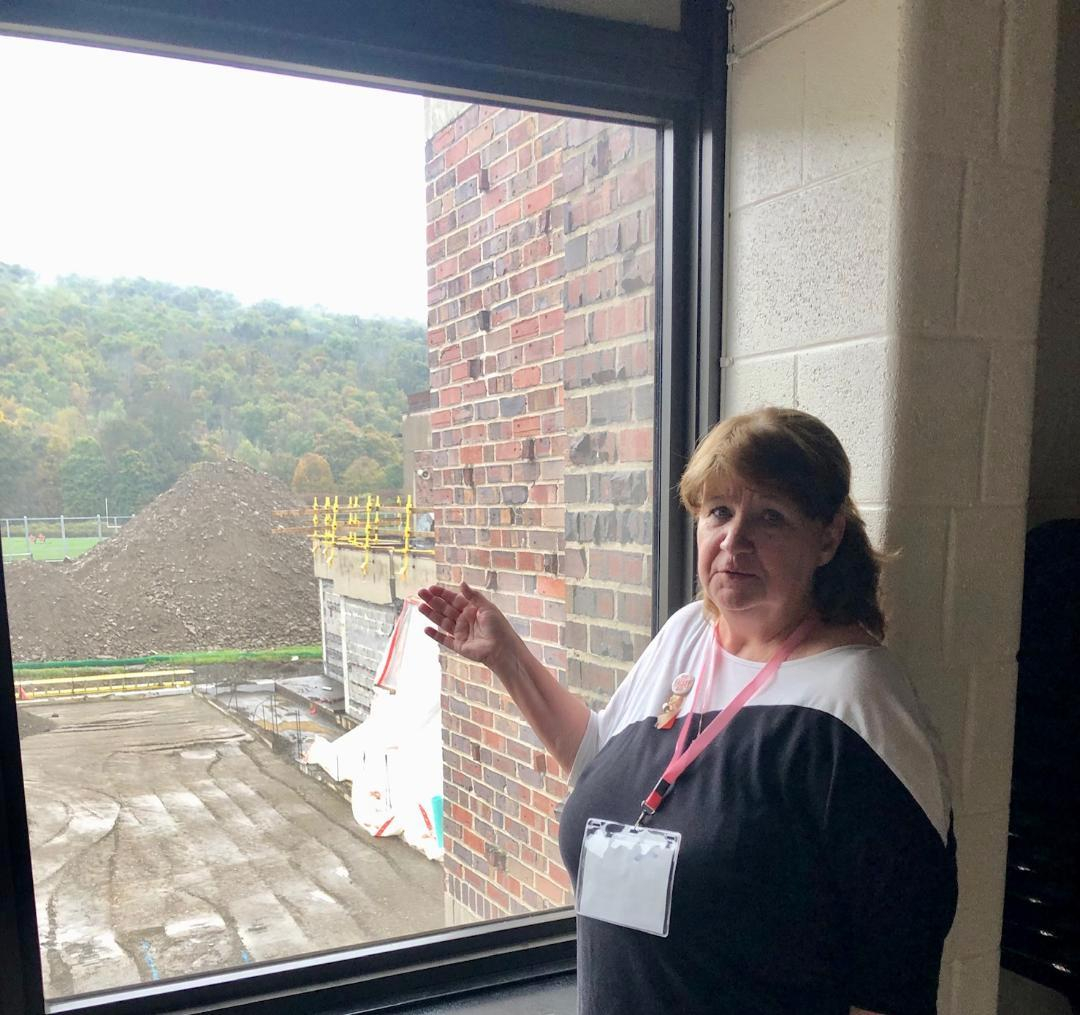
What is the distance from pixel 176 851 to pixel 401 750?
612 millimetres

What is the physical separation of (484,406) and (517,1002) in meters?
1.36

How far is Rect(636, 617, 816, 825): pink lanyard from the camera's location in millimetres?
1067

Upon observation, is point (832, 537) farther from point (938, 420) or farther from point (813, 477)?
point (938, 420)

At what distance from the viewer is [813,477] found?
1.07 meters

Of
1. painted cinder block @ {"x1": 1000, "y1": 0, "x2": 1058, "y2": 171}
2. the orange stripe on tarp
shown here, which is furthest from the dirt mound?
painted cinder block @ {"x1": 1000, "y1": 0, "x2": 1058, "y2": 171}

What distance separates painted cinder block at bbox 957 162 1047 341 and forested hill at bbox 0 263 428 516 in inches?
40.7

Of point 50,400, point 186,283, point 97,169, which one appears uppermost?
point 97,169

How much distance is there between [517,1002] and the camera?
146 centimetres

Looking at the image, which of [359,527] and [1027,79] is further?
[359,527]

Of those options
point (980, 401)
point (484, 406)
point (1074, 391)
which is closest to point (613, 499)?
point (484, 406)

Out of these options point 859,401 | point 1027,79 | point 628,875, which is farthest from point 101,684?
point 1027,79

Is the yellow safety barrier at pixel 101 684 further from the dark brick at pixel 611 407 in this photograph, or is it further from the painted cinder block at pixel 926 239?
the painted cinder block at pixel 926 239

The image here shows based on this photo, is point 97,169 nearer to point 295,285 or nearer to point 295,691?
point 295,285

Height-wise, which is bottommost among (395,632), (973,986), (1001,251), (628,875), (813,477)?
(973,986)
